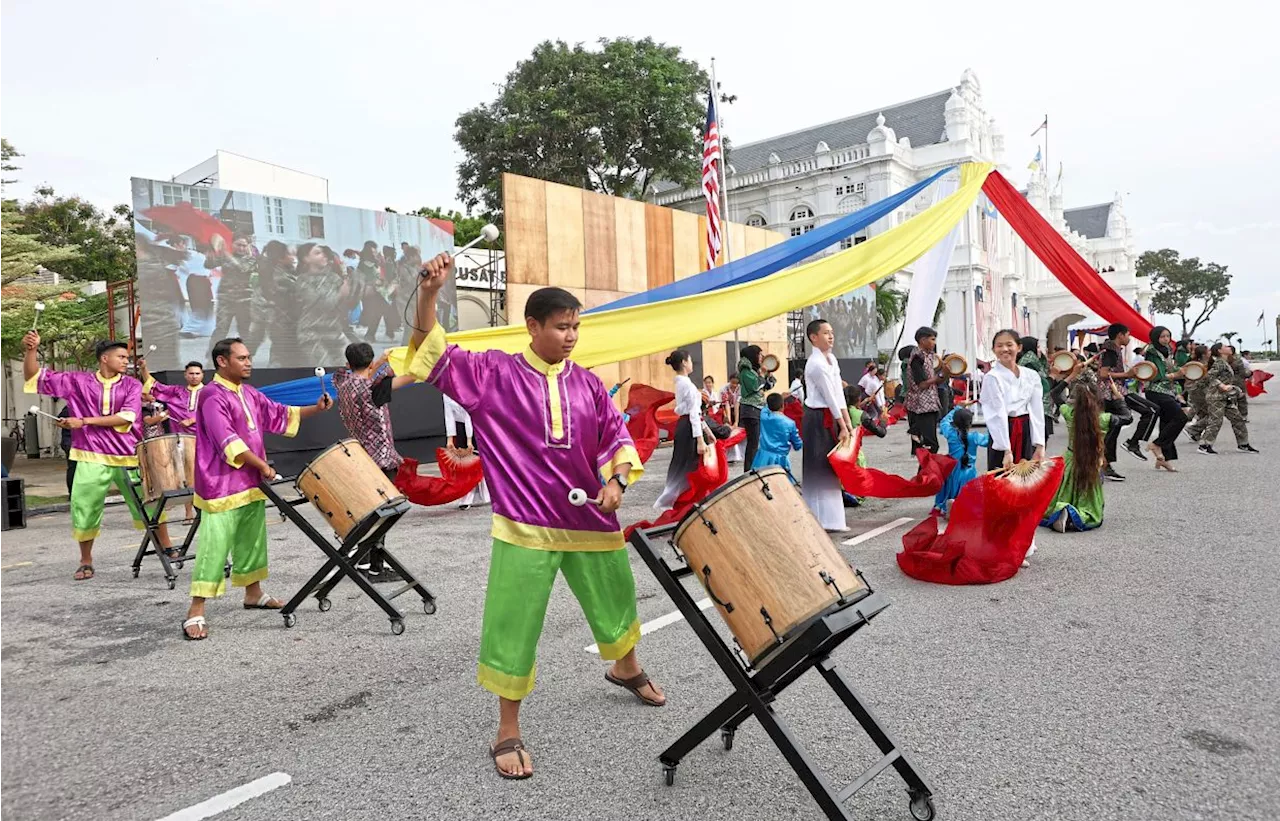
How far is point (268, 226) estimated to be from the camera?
13.4 m

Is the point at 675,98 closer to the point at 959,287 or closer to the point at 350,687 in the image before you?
the point at 959,287

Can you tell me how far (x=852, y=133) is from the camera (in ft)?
162

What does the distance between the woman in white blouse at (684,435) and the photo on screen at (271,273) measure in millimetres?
4914

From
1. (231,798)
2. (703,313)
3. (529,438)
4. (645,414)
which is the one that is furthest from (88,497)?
(645,414)

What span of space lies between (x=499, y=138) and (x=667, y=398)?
2149cm

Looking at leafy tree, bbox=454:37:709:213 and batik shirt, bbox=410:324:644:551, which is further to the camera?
leafy tree, bbox=454:37:709:213

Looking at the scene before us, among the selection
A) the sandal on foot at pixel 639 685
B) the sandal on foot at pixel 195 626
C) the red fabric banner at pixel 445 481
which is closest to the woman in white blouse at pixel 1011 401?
the sandal on foot at pixel 639 685

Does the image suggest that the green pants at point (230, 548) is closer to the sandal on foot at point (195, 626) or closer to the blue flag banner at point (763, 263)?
the sandal on foot at point (195, 626)

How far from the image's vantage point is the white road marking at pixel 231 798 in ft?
8.91

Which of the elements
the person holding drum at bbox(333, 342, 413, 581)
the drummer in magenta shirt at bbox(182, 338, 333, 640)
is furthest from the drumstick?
the person holding drum at bbox(333, 342, 413, 581)

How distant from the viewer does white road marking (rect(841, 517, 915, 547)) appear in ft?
22.4

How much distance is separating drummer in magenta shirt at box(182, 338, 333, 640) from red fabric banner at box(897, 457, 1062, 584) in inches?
166

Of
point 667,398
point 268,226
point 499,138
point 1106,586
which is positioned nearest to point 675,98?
point 499,138

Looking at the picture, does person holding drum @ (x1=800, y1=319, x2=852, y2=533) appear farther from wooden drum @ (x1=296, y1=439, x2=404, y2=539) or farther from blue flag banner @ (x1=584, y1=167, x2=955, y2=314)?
wooden drum @ (x1=296, y1=439, x2=404, y2=539)
